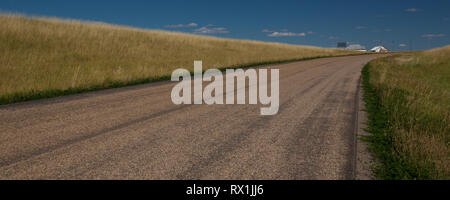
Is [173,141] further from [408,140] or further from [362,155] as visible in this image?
[408,140]

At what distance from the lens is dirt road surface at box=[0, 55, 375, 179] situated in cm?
370

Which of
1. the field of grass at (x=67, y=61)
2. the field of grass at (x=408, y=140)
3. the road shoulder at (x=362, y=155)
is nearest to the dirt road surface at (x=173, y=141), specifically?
the road shoulder at (x=362, y=155)

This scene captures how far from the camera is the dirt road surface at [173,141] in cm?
370

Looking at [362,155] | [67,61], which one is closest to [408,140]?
[362,155]

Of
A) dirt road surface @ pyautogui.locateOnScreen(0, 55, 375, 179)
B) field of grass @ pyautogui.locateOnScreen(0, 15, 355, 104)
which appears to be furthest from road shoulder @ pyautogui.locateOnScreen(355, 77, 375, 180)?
field of grass @ pyautogui.locateOnScreen(0, 15, 355, 104)

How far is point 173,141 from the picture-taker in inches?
190

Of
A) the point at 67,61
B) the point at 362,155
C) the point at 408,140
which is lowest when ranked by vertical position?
the point at 362,155

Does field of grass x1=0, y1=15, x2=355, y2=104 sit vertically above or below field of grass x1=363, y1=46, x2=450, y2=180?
above

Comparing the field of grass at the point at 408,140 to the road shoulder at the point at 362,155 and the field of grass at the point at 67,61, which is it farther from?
the field of grass at the point at 67,61

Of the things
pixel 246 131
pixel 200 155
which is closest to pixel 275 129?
pixel 246 131

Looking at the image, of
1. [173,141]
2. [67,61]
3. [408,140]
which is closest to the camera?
[408,140]

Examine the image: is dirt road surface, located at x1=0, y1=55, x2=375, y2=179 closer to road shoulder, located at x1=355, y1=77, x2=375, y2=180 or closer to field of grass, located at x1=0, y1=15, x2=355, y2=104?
road shoulder, located at x1=355, y1=77, x2=375, y2=180

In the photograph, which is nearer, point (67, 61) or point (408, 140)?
point (408, 140)
